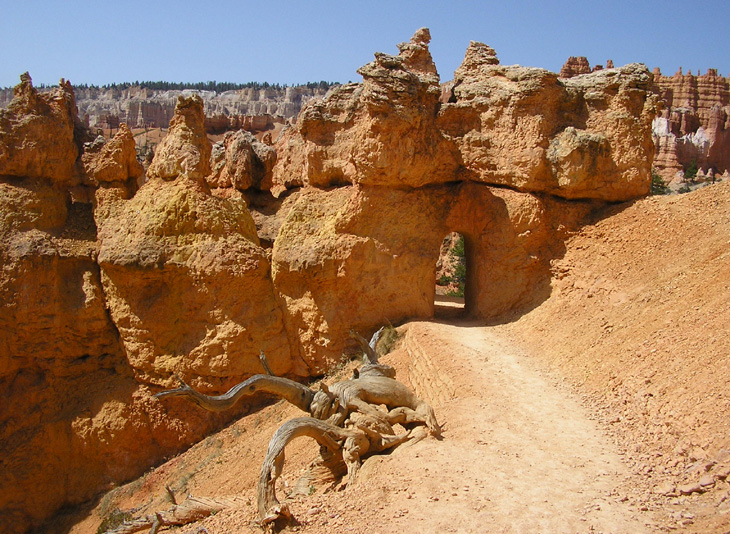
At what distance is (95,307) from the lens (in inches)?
487

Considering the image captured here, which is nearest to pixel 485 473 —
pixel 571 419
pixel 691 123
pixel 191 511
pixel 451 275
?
pixel 571 419

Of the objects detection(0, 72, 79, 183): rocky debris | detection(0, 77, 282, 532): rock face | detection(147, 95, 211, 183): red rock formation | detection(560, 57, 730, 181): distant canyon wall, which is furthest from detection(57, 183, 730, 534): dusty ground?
detection(560, 57, 730, 181): distant canyon wall

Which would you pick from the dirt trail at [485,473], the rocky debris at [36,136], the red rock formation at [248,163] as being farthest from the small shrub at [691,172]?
the rocky debris at [36,136]

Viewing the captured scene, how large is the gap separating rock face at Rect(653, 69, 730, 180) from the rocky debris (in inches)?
1519

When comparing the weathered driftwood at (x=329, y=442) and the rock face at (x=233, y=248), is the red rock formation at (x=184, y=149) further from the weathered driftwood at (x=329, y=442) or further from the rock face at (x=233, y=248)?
the weathered driftwood at (x=329, y=442)

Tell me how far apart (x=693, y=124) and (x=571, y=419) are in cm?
4788

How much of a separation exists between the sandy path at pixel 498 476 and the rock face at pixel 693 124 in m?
38.6

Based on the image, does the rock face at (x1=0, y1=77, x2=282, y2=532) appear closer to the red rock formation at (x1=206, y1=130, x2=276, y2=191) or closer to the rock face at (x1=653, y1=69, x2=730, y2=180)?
the red rock formation at (x1=206, y1=130, x2=276, y2=191)

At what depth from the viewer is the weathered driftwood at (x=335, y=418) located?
5965 mm

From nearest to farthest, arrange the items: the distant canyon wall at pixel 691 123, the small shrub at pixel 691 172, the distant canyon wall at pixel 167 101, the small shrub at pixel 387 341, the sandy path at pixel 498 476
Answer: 1. the sandy path at pixel 498 476
2. the small shrub at pixel 387 341
3. the small shrub at pixel 691 172
4. the distant canyon wall at pixel 691 123
5. the distant canyon wall at pixel 167 101

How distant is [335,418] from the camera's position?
7.11m

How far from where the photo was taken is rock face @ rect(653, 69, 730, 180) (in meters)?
43.0

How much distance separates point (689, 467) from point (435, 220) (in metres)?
8.44

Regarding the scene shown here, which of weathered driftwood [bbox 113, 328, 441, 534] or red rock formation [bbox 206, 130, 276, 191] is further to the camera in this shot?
red rock formation [bbox 206, 130, 276, 191]
